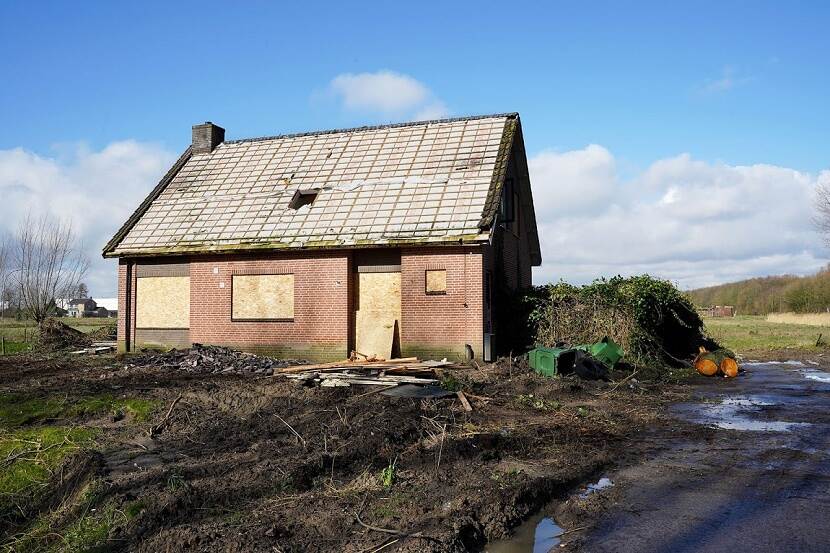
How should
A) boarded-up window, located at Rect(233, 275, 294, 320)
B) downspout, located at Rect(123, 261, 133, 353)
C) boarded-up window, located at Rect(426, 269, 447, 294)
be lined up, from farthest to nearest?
downspout, located at Rect(123, 261, 133, 353) < boarded-up window, located at Rect(233, 275, 294, 320) < boarded-up window, located at Rect(426, 269, 447, 294)

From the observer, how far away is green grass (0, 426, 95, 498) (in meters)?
8.29

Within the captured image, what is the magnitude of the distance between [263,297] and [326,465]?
12024mm

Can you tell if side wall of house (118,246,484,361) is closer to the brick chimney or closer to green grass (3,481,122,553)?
the brick chimney

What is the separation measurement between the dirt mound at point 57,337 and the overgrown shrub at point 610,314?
54.3 ft

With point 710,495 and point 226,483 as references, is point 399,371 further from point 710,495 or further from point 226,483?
point 710,495

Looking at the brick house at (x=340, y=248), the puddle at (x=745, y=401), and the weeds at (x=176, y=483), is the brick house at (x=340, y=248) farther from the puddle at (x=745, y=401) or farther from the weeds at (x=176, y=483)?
the weeds at (x=176, y=483)

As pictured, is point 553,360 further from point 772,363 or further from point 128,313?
point 128,313

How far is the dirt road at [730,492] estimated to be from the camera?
17.9 ft

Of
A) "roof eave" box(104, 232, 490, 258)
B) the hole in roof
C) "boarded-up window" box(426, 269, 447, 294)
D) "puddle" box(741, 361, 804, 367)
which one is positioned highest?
the hole in roof

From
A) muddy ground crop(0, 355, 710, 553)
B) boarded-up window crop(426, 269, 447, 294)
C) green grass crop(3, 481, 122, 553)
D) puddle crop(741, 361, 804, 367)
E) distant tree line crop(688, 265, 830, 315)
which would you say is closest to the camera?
muddy ground crop(0, 355, 710, 553)

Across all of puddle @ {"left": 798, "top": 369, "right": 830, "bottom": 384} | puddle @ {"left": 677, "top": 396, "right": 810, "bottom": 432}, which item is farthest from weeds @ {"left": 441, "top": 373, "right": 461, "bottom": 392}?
puddle @ {"left": 798, "top": 369, "right": 830, "bottom": 384}

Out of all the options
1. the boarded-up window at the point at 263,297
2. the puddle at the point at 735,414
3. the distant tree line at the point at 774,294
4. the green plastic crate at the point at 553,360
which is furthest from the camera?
the distant tree line at the point at 774,294

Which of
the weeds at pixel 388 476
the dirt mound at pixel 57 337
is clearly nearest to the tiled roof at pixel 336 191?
the dirt mound at pixel 57 337

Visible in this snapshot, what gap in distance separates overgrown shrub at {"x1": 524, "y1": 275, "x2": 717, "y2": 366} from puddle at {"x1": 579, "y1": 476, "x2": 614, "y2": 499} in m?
10.5
